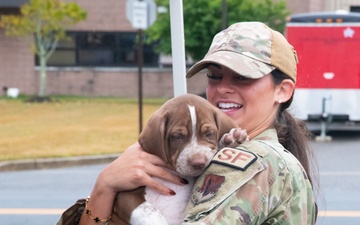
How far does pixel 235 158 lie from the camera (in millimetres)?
2293

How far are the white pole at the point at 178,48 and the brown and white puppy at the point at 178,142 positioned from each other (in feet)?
2.60

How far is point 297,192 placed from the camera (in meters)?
2.36

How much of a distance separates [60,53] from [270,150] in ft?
102

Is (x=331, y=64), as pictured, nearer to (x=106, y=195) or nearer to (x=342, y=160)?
(x=342, y=160)

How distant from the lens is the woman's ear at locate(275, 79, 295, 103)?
104 inches

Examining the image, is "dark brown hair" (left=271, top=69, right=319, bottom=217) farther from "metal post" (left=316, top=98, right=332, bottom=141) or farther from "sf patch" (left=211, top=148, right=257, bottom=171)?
"metal post" (left=316, top=98, right=332, bottom=141)

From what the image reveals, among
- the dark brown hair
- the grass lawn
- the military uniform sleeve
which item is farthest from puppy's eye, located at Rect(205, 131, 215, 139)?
the grass lawn

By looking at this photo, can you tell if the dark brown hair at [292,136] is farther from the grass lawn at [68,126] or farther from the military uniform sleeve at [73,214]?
the grass lawn at [68,126]

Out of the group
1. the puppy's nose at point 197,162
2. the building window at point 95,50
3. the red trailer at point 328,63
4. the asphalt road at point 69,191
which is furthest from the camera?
the building window at point 95,50

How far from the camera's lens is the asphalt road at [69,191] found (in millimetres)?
9836

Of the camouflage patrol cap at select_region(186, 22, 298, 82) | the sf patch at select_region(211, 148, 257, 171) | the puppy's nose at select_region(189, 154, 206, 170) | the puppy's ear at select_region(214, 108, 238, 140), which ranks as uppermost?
the camouflage patrol cap at select_region(186, 22, 298, 82)

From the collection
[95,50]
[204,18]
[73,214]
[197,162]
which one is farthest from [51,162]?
[95,50]

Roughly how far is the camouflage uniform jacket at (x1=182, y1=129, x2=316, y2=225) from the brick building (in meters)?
29.8

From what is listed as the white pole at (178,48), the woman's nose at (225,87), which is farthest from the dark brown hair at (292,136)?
the white pole at (178,48)
